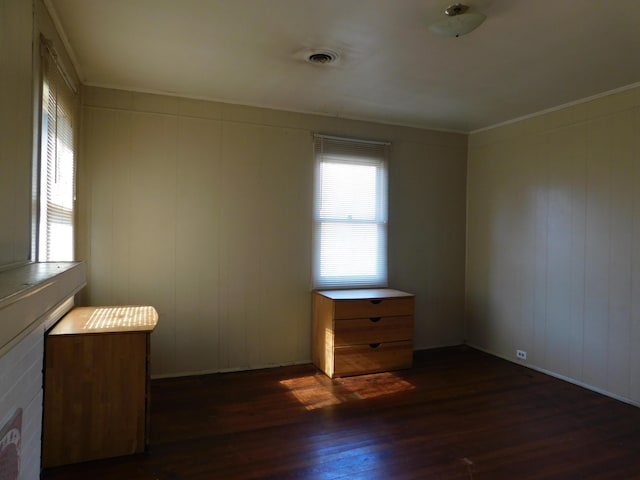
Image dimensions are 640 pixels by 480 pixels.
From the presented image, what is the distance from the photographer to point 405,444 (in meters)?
2.56

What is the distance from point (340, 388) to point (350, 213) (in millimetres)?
1680

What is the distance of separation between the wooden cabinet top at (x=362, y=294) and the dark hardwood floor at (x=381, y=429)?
27.7 inches

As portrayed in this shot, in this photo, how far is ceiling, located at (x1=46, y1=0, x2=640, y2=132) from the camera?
7.39 feet

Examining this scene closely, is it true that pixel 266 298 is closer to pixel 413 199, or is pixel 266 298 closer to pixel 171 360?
pixel 171 360

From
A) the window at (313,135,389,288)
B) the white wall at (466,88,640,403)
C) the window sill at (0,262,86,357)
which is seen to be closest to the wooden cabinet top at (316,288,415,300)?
the window at (313,135,389,288)

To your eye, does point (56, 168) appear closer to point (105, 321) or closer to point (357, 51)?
point (105, 321)

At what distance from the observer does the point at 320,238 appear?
414cm

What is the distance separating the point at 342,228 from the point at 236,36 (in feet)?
7.00

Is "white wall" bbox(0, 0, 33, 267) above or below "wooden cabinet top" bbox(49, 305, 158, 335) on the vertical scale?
above

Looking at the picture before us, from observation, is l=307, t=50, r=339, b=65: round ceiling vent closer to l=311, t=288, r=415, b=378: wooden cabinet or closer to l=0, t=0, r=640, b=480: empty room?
l=0, t=0, r=640, b=480: empty room

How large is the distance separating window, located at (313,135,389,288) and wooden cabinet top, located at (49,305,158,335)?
176cm

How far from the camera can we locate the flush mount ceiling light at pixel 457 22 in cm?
219

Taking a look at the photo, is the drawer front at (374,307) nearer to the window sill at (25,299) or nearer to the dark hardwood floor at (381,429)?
the dark hardwood floor at (381,429)

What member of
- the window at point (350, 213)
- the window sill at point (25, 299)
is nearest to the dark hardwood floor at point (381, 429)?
the window at point (350, 213)
